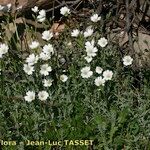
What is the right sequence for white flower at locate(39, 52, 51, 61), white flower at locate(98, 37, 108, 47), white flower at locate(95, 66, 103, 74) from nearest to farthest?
white flower at locate(95, 66, 103, 74), white flower at locate(39, 52, 51, 61), white flower at locate(98, 37, 108, 47)

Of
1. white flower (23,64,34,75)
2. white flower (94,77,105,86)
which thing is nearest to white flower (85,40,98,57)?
white flower (94,77,105,86)

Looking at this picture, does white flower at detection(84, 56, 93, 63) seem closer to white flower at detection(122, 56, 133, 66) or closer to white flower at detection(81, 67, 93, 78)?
white flower at detection(81, 67, 93, 78)

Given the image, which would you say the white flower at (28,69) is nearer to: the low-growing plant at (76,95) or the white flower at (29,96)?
the low-growing plant at (76,95)

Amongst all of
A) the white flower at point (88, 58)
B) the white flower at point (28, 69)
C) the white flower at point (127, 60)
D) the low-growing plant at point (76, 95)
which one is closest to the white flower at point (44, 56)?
the low-growing plant at point (76, 95)

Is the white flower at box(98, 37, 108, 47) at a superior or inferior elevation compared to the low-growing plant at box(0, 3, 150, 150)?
superior

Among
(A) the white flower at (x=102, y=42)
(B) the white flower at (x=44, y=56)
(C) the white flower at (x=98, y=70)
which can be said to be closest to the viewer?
(C) the white flower at (x=98, y=70)

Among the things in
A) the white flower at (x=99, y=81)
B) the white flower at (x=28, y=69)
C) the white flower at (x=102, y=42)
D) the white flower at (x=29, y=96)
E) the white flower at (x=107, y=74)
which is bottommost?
the white flower at (x=29, y=96)

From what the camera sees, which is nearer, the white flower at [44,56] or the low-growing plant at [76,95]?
the low-growing plant at [76,95]

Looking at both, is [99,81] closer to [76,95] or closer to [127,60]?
[76,95]

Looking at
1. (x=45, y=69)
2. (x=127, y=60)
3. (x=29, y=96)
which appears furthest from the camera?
(x=127, y=60)

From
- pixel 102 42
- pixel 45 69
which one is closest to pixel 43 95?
pixel 45 69

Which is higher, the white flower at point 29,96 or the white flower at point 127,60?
→ the white flower at point 127,60
